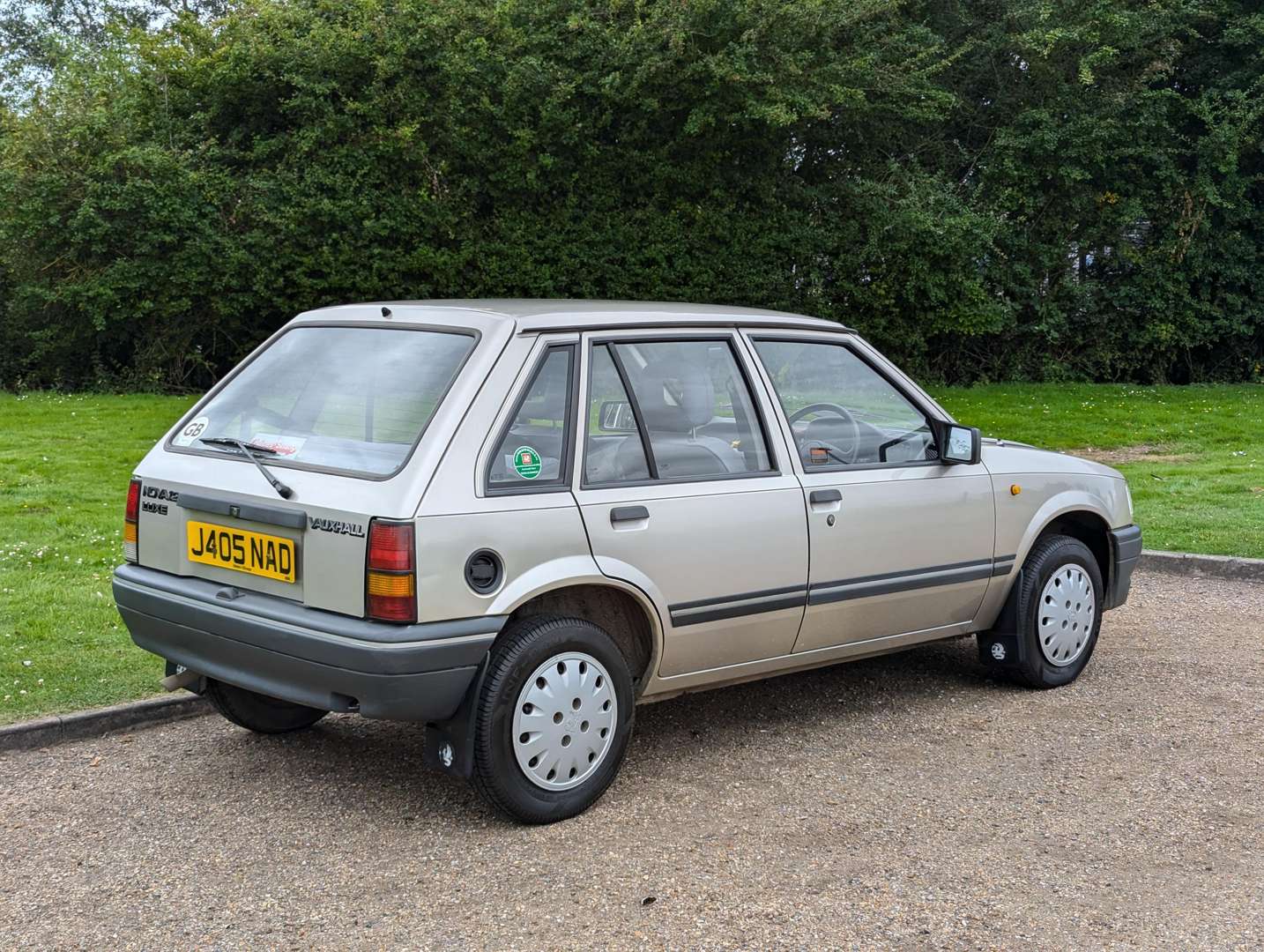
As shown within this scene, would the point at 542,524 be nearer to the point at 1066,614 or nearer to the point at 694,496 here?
the point at 694,496

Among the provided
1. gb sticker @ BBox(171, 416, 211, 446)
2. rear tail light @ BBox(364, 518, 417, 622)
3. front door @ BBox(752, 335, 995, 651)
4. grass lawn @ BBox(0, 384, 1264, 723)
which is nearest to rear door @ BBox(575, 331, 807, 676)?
front door @ BBox(752, 335, 995, 651)

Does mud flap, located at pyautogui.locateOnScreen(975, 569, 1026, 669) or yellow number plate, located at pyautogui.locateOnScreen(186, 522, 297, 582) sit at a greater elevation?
yellow number plate, located at pyautogui.locateOnScreen(186, 522, 297, 582)

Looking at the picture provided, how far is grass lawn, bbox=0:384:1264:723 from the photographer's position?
238 inches

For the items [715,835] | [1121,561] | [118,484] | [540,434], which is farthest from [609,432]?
[118,484]

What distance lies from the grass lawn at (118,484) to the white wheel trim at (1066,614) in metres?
3.41

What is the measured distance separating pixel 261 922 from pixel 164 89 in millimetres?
16575

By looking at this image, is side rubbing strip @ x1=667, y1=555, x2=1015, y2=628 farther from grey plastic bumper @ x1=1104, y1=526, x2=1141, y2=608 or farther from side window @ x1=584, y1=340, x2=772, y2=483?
grey plastic bumper @ x1=1104, y1=526, x2=1141, y2=608

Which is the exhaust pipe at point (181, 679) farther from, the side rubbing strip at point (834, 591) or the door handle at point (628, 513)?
the side rubbing strip at point (834, 591)

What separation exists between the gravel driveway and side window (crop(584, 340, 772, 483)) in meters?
1.17

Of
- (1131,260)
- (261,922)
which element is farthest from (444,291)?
(261,922)

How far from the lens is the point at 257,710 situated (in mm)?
5223

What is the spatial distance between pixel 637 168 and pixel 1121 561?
42.5ft

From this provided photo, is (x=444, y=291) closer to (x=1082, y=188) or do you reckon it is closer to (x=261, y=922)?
(x=1082, y=188)

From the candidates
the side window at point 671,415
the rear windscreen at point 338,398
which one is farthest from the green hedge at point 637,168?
the rear windscreen at point 338,398
